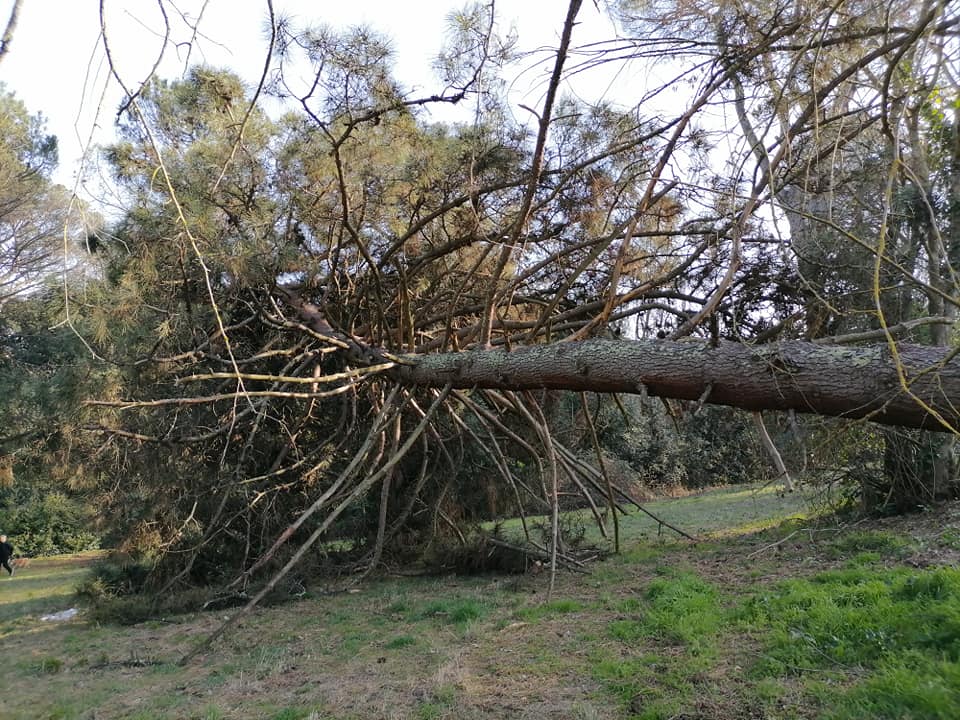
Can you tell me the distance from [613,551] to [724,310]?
3355 mm

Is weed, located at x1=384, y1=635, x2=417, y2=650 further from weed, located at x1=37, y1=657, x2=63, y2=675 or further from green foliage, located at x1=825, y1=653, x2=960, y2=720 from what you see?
green foliage, located at x1=825, y1=653, x2=960, y2=720

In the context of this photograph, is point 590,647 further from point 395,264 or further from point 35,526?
point 35,526

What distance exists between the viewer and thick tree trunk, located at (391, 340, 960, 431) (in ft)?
8.36

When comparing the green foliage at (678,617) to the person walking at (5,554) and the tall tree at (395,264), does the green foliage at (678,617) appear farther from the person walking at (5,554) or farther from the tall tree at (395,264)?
the person walking at (5,554)

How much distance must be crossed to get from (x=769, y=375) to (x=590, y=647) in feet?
7.47

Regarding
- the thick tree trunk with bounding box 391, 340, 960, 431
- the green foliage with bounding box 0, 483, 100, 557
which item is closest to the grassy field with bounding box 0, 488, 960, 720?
the thick tree trunk with bounding box 391, 340, 960, 431

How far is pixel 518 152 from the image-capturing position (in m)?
6.25

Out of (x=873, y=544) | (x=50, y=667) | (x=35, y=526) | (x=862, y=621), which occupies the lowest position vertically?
(x=35, y=526)

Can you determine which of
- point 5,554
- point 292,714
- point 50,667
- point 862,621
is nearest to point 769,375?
point 862,621

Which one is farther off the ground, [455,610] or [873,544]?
[873,544]

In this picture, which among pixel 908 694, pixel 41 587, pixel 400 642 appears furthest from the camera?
pixel 41 587

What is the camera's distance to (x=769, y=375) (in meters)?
3.02

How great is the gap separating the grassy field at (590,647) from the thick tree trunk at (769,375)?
1196 mm

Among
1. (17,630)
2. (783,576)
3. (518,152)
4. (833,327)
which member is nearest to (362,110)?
(518,152)
